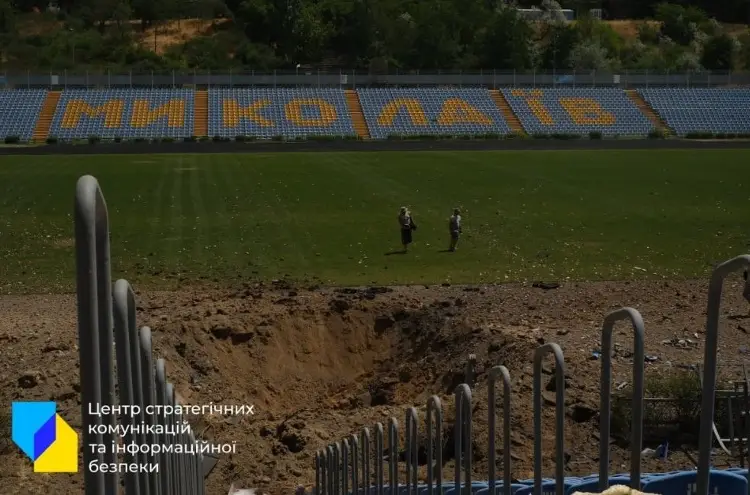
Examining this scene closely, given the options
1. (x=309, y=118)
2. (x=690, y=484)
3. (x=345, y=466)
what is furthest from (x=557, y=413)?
(x=309, y=118)

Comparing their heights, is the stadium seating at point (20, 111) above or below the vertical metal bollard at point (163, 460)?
below

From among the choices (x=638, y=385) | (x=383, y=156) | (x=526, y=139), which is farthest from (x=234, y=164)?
(x=638, y=385)

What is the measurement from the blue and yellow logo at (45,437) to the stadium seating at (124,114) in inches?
2186

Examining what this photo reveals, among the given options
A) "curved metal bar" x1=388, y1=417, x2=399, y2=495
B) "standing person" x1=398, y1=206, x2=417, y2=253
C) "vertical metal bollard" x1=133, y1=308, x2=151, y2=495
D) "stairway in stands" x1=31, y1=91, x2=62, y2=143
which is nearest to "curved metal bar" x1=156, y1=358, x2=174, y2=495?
"vertical metal bollard" x1=133, y1=308, x2=151, y2=495

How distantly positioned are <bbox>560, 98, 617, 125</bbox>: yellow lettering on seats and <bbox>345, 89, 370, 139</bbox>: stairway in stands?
13706 millimetres

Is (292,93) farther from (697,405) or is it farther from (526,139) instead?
(697,405)

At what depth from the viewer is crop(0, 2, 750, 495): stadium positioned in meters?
5.11

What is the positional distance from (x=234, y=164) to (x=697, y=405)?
1451 inches

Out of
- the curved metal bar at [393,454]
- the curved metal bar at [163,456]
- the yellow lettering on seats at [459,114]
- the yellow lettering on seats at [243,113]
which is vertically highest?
the curved metal bar at [163,456]

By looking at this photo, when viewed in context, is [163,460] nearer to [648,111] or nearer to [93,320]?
[93,320]

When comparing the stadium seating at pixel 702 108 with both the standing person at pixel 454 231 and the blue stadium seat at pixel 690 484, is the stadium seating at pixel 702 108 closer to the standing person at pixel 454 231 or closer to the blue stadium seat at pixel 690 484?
the standing person at pixel 454 231

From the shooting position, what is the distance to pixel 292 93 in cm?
7744

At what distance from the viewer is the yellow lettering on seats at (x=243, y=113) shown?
70.4 m

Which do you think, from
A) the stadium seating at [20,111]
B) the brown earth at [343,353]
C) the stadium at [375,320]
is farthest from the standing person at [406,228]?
the stadium seating at [20,111]
